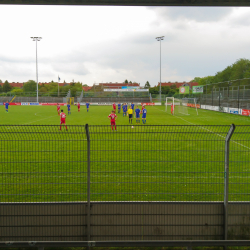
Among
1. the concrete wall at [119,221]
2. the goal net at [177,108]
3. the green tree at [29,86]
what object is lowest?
the concrete wall at [119,221]

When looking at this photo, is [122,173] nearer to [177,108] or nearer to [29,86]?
[177,108]

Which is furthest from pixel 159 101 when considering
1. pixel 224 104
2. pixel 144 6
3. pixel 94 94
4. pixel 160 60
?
pixel 144 6

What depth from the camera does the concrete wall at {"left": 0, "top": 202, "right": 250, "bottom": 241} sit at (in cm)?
492

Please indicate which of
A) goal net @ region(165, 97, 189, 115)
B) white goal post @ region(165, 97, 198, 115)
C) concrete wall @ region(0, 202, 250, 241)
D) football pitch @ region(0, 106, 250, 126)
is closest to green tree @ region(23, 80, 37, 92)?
white goal post @ region(165, 97, 198, 115)

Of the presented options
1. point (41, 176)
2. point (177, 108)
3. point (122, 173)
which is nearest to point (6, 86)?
point (177, 108)

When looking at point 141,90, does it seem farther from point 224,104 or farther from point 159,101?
point 224,104

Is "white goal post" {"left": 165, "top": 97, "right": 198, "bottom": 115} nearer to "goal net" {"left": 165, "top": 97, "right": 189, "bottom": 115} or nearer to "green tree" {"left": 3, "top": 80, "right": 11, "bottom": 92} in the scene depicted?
"goal net" {"left": 165, "top": 97, "right": 189, "bottom": 115}

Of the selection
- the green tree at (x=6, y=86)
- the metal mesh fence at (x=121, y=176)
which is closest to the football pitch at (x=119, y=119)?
the metal mesh fence at (x=121, y=176)

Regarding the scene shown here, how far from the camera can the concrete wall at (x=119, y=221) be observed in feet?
16.1

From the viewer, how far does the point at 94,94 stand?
81188 millimetres

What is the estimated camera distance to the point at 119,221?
4.97 m

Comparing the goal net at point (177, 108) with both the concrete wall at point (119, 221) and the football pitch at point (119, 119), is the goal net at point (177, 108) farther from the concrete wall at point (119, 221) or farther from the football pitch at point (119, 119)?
the concrete wall at point (119, 221)

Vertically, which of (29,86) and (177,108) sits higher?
(29,86)

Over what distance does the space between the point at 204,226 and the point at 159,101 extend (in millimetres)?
70239
